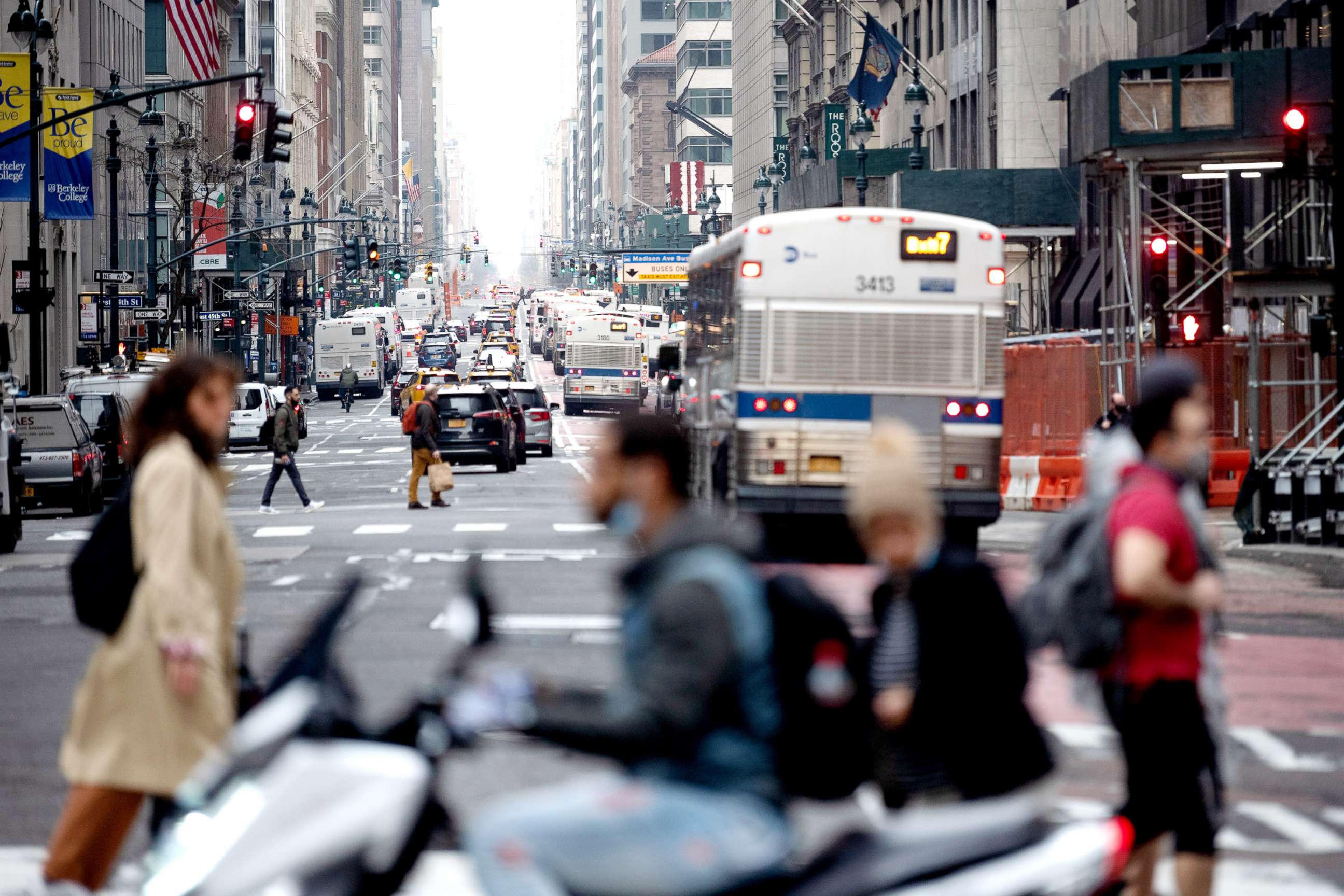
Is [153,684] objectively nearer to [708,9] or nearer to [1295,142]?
[1295,142]

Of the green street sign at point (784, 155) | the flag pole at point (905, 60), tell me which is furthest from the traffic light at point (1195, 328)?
the green street sign at point (784, 155)

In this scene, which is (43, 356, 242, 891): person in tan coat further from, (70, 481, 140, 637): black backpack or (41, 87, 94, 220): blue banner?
(41, 87, 94, 220): blue banner

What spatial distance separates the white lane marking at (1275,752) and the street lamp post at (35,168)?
2263 cm

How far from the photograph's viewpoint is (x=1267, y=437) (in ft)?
99.1

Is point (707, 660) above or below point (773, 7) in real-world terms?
below

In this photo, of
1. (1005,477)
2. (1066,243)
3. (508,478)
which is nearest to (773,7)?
(1066,243)

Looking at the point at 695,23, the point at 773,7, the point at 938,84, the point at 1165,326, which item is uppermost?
the point at 695,23

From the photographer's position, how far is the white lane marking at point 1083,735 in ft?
36.6

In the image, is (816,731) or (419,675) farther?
(419,675)

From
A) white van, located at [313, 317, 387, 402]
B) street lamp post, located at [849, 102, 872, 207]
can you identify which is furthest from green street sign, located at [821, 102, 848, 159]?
street lamp post, located at [849, 102, 872, 207]

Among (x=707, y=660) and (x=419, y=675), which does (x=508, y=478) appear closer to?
(x=419, y=675)

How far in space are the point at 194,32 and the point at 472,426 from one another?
2654cm

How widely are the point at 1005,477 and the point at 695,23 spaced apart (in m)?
136

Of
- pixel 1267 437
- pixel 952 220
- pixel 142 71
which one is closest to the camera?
pixel 952 220
